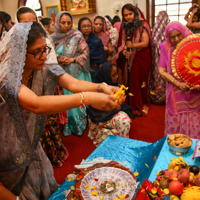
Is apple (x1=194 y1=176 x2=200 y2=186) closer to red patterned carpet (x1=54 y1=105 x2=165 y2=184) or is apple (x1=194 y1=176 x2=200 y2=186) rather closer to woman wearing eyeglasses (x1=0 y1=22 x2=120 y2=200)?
woman wearing eyeglasses (x1=0 y1=22 x2=120 y2=200)

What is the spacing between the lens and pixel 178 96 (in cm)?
239

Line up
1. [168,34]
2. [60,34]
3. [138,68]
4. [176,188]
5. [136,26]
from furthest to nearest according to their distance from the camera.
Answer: [138,68] → [136,26] → [60,34] → [168,34] → [176,188]

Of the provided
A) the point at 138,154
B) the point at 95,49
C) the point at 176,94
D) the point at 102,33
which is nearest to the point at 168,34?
the point at 176,94

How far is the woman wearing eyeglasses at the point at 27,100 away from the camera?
1.06 meters

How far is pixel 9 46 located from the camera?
1102 mm

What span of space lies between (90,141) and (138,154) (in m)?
1.37

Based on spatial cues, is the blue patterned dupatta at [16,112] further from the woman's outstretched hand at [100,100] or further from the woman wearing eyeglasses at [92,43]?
the woman wearing eyeglasses at [92,43]

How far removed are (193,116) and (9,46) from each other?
2097 millimetres

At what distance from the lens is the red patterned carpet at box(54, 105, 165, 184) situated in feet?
8.31

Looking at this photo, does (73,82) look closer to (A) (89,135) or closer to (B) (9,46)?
(B) (9,46)

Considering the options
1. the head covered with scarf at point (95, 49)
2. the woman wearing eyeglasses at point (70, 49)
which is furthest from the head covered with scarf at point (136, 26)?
the woman wearing eyeglasses at point (70, 49)

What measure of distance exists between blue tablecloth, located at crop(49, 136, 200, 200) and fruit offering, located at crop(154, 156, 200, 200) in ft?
1.03

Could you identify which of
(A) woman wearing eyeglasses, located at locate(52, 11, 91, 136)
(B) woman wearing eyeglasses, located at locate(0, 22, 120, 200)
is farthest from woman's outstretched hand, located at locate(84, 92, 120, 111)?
(A) woman wearing eyeglasses, located at locate(52, 11, 91, 136)

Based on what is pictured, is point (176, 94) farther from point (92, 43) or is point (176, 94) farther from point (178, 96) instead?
point (92, 43)
